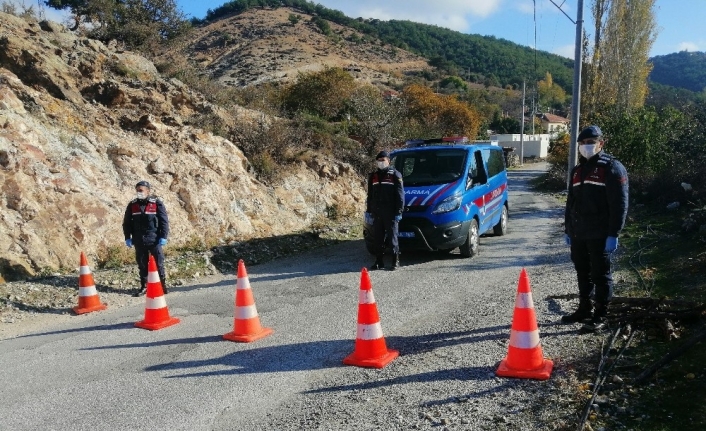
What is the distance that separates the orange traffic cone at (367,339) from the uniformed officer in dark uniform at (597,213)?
6.72 ft

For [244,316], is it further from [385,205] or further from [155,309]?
[385,205]

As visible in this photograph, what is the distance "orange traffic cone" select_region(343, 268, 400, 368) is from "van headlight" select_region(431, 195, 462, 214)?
434cm

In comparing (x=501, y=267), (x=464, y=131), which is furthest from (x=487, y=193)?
(x=464, y=131)

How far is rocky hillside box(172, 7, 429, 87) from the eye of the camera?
191 ft

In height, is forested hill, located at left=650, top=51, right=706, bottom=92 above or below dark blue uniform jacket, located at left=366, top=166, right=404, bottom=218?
above

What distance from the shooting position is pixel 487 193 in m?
10.6

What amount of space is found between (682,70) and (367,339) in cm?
14543

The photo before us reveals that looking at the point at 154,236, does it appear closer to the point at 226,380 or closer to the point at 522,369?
the point at 226,380

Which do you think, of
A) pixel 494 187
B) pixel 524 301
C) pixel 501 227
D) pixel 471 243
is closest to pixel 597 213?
pixel 524 301

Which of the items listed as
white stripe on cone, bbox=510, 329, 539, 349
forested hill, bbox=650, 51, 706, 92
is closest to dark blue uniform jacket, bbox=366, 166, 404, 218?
white stripe on cone, bbox=510, 329, 539, 349

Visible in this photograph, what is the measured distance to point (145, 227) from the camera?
25.9ft

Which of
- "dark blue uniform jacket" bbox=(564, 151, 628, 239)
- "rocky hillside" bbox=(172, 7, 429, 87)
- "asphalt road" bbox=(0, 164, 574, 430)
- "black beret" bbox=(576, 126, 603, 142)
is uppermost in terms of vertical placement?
"rocky hillside" bbox=(172, 7, 429, 87)

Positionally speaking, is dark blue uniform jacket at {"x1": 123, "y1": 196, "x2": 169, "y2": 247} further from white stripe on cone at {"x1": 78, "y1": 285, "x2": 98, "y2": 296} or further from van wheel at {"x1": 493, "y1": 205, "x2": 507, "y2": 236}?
van wheel at {"x1": 493, "y1": 205, "x2": 507, "y2": 236}

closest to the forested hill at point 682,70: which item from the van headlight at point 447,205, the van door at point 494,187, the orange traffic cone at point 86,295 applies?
the van door at point 494,187
